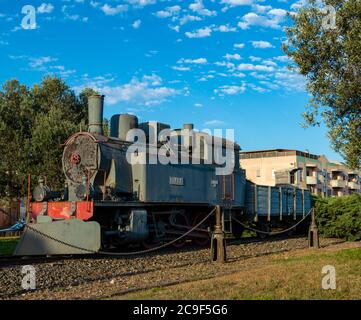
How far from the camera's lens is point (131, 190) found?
14.6 meters

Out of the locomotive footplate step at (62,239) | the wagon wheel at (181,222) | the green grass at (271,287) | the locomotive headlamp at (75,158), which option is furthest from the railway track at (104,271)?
the locomotive headlamp at (75,158)

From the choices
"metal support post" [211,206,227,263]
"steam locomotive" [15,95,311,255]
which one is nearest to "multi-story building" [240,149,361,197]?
"steam locomotive" [15,95,311,255]

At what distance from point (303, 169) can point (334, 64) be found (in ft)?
168

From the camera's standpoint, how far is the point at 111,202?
13.2 meters

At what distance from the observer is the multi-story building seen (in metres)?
63.1

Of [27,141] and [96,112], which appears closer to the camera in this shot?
[96,112]

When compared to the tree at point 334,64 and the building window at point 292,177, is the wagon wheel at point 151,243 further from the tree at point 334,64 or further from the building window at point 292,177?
the building window at point 292,177

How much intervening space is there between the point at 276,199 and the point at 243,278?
1215 cm

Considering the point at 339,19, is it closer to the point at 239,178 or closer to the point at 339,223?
the point at 239,178

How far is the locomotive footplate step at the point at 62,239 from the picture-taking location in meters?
12.0

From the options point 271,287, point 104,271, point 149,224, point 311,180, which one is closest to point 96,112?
point 149,224

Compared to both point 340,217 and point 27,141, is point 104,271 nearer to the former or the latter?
point 340,217

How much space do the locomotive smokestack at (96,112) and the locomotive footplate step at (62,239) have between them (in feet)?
12.1
